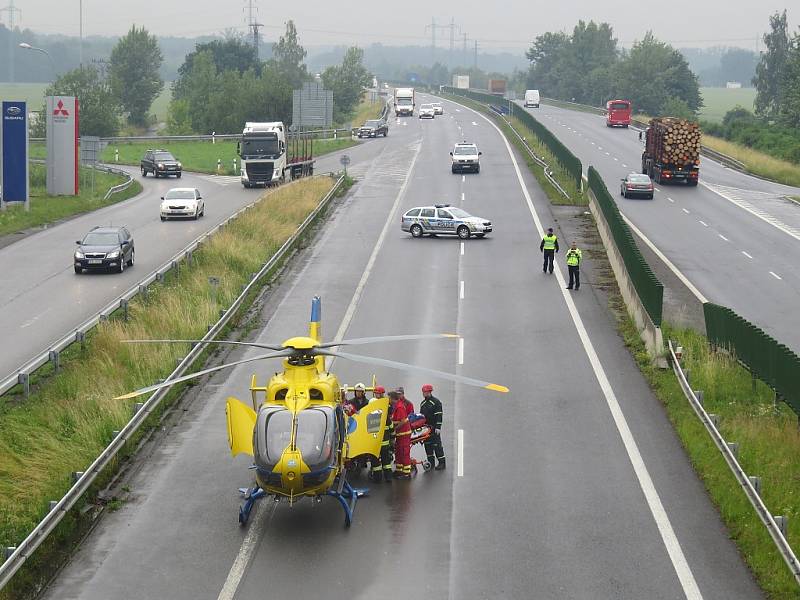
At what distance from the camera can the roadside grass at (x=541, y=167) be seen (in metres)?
57.9

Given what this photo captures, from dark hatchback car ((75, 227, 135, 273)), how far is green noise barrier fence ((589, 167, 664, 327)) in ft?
55.4

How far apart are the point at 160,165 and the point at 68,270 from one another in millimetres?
38549

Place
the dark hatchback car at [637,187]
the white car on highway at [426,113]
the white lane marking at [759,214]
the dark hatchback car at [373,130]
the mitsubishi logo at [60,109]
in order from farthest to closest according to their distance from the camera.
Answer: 1. the white car on highway at [426,113]
2. the dark hatchback car at [373,130]
3. the mitsubishi logo at [60,109]
4. the dark hatchback car at [637,187]
5. the white lane marking at [759,214]

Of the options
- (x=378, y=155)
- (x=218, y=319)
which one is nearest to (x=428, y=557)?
Result: (x=218, y=319)

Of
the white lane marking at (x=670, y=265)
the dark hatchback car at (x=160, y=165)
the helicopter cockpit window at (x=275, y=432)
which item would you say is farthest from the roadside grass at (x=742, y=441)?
the dark hatchback car at (x=160, y=165)

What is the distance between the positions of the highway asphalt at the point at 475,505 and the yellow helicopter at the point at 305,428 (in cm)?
86

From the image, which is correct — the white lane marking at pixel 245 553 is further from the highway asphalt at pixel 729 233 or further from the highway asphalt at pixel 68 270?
the highway asphalt at pixel 729 233

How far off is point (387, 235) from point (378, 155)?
120 ft

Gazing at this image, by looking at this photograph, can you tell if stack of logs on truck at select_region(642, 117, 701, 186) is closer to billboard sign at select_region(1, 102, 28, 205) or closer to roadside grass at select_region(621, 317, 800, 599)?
billboard sign at select_region(1, 102, 28, 205)

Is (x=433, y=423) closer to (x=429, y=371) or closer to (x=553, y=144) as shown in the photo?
(x=429, y=371)

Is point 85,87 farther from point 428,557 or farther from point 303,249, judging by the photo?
point 428,557

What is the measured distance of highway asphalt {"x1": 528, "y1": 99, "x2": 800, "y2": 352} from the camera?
37219 mm

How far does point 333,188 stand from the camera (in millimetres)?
59969

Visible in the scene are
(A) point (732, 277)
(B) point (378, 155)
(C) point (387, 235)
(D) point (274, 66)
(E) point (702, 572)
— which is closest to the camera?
(E) point (702, 572)
